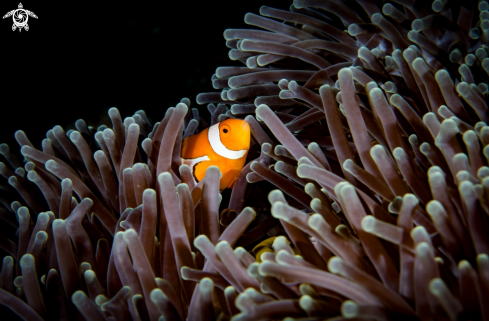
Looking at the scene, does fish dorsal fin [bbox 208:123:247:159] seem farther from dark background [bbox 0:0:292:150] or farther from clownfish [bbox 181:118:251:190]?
dark background [bbox 0:0:292:150]

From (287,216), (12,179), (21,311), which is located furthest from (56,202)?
(287,216)

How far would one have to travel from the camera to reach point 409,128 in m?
1.27

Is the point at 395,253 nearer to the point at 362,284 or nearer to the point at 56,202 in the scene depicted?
the point at 362,284

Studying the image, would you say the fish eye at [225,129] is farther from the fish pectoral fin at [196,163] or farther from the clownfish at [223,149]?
the fish pectoral fin at [196,163]

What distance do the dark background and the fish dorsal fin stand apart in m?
0.92

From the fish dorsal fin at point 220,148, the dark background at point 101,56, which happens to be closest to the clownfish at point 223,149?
the fish dorsal fin at point 220,148

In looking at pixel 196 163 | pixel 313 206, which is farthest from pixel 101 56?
pixel 313 206

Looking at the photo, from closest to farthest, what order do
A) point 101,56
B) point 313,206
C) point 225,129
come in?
1. point 313,206
2. point 225,129
3. point 101,56

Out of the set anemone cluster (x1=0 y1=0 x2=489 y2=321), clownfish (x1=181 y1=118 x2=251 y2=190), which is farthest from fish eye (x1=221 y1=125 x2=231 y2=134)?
anemone cluster (x1=0 y1=0 x2=489 y2=321)

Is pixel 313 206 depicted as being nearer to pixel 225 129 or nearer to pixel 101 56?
pixel 225 129

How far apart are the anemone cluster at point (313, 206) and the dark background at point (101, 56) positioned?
0.63 meters

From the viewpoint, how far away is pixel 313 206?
3.31ft

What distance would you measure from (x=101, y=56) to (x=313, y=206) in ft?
7.00

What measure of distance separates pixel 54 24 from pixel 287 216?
2384 mm
